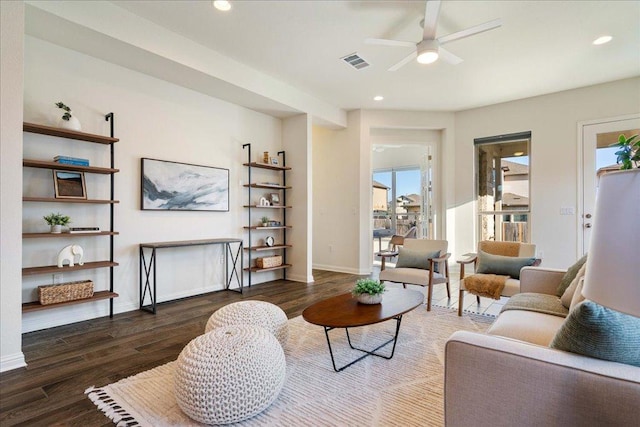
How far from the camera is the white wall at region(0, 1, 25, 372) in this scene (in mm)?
2240

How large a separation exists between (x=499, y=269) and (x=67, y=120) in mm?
4580

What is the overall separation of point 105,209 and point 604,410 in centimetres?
418

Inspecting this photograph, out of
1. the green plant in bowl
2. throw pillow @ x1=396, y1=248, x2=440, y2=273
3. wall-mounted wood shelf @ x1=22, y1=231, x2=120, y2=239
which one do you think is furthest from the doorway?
wall-mounted wood shelf @ x1=22, y1=231, x2=120, y2=239

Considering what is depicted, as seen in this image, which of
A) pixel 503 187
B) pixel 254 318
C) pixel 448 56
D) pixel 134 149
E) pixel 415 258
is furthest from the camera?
pixel 503 187

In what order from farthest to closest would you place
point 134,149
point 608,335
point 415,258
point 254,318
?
point 415,258 < point 134,149 < point 254,318 < point 608,335

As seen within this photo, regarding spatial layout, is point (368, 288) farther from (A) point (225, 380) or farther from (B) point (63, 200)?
(B) point (63, 200)

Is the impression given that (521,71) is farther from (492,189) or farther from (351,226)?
(351,226)

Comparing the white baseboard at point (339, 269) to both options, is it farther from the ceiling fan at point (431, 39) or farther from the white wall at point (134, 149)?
the ceiling fan at point (431, 39)

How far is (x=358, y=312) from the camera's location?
2.32m

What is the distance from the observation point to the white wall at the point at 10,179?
2240 mm

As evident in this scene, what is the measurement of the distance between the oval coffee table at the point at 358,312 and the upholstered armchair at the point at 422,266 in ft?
2.74

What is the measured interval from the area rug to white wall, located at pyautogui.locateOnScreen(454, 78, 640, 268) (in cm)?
361

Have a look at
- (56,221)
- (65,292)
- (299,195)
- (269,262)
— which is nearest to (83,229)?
(56,221)

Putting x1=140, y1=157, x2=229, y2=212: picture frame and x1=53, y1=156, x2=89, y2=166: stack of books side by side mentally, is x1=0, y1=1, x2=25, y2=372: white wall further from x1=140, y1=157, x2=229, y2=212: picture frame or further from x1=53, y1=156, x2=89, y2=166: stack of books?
x1=140, y1=157, x2=229, y2=212: picture frame
